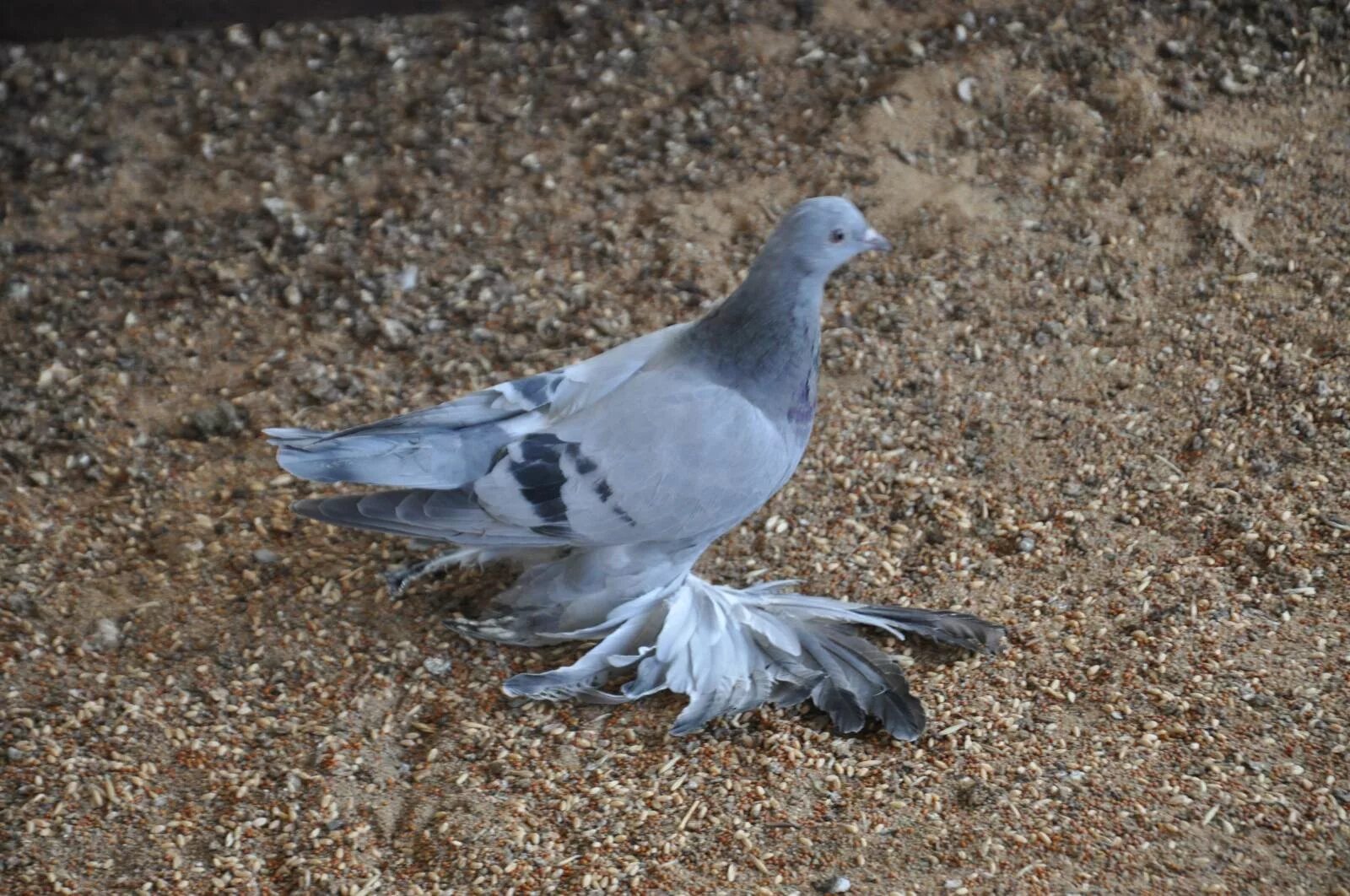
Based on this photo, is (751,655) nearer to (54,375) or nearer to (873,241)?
(873,241)

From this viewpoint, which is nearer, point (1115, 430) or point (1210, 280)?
point (1115, 430)

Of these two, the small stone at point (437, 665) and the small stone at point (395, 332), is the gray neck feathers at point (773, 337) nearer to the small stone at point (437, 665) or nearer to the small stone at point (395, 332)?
the small stone at point (437, 665)

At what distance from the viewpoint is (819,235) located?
10.5ft

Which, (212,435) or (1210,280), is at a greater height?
(1210,280)

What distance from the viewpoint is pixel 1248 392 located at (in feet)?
13.4

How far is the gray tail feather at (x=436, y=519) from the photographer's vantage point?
325 centimetres

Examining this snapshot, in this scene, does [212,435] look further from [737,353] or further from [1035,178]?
[1035,178]

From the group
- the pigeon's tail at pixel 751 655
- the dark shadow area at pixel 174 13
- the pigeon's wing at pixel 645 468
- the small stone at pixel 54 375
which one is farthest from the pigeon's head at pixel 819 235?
the dark shadow area at pixel 174 13

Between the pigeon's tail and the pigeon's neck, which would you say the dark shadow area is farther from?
the pigeon's tail

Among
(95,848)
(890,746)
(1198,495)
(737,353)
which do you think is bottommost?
(95,848)

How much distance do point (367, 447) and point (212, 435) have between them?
4.25 ft

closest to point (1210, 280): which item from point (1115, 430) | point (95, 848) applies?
point (1115, 430)

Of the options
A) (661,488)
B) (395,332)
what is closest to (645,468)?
(661,488)

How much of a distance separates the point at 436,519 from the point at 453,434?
0.22m
